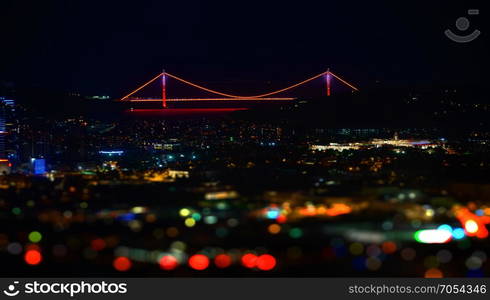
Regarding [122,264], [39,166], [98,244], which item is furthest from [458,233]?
[39,166]

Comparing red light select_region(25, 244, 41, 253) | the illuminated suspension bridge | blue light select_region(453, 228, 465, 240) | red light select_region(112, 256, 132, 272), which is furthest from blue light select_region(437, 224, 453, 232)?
the illuminated suspension bridge

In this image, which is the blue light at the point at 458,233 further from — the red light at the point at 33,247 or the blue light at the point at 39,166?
the blue light at the point at 39,166

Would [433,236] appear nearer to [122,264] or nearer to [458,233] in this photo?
[458,233]

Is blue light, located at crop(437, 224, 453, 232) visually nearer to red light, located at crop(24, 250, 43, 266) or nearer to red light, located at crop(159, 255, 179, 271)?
red light, located at crop(159, 255, 179, 271)

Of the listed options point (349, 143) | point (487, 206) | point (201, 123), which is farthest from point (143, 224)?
point (201, 123)

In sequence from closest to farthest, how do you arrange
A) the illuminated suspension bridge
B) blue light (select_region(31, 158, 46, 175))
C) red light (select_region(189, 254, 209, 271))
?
1. red light (select_region(189, 254, 209, 271))
2. blue light (select_region(31, 158, 46, 175))
3. the illuminated suspension bridge

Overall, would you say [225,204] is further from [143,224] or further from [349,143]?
[349,143]

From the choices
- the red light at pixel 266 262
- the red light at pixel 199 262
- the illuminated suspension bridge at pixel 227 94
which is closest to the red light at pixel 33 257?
the red light at pixel 199 262
